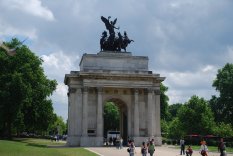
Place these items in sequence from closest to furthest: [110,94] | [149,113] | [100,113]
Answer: [100,113]
[149,113]
[110,94]

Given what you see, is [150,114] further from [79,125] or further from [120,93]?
[79,125]

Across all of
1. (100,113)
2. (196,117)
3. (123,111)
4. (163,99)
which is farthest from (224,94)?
(100,113)

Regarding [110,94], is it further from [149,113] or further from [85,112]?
[149,113]

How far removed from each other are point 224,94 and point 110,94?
32209 millimetres

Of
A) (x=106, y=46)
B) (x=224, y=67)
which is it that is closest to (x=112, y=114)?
(x=224, y=67)

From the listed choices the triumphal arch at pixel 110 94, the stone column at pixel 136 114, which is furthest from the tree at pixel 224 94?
the stone column at pixel 136 114

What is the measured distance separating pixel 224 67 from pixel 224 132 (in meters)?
15.9

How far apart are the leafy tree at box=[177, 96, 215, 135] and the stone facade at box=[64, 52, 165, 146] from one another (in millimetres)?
18762

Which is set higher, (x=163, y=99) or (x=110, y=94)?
(x=163, y=99)

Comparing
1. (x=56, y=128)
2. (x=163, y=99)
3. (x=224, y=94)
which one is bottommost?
(x=56, y=128)

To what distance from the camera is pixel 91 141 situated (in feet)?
160

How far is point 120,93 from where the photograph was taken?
52.2m

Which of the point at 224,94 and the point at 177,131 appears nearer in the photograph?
the point at 224,94

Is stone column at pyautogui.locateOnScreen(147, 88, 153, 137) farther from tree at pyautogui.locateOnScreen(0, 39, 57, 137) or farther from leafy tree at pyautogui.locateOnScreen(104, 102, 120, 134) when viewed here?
leafy tree at pyautogui.locateOnScreen(104, 102, 120, 134)
